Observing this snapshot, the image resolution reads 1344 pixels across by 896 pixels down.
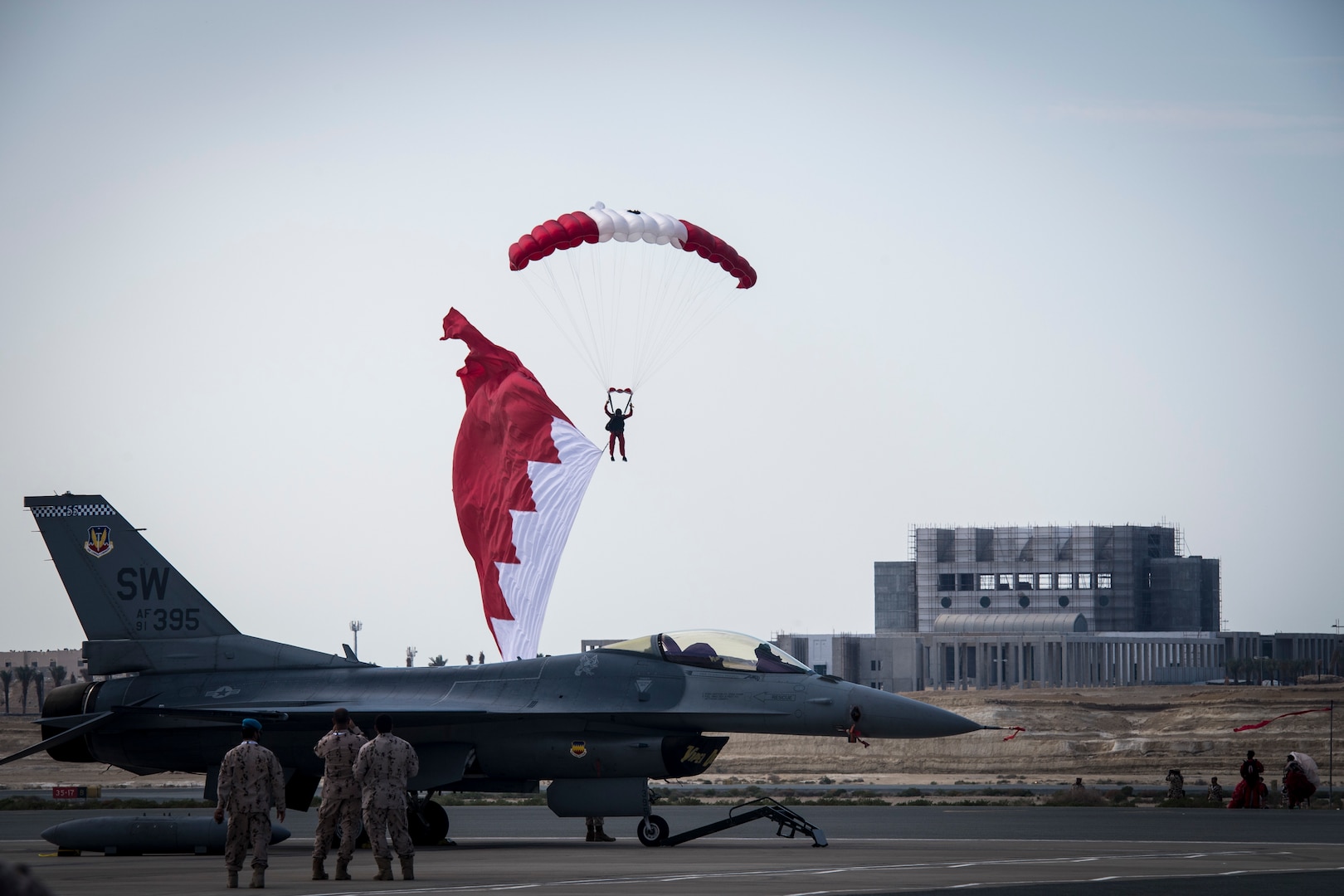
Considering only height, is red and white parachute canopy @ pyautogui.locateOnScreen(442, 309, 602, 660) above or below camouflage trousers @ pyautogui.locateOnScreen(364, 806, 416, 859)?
above

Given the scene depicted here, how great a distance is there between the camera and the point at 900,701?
1994 cm

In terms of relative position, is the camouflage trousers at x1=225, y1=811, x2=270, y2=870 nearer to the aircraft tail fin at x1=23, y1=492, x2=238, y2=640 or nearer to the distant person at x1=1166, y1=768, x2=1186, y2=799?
the aircraft tail fin at x1=23, y1=492, x2=238, y2=640

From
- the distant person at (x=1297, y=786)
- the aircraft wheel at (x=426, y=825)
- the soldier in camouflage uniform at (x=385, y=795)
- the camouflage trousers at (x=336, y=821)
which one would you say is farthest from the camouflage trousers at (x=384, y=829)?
the distant person at (x=1297, y=786)

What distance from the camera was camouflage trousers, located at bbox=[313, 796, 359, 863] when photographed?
51.4 ft

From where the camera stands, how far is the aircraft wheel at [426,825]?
20812mm

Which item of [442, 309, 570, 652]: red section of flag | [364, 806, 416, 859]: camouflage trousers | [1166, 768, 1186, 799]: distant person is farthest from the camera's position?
[442, 309, 570, 652]: red section of flag

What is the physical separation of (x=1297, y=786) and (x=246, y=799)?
20.0m

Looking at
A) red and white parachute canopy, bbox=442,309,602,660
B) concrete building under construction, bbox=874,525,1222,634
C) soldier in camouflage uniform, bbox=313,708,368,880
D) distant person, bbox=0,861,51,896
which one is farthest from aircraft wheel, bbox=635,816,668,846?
concrete building under construction, bbox=874,525,1222,634

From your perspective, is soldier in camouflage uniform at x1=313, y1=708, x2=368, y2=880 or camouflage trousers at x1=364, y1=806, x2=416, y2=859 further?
soldier in camouflage uniform at x1=313, y1=708, x2=368, y2=880

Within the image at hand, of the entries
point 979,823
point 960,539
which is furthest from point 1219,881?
point 960,539

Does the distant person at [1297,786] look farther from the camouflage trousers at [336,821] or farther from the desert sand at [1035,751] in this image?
the camouflage trousers at [336,821]

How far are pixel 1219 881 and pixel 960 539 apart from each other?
11851 cm

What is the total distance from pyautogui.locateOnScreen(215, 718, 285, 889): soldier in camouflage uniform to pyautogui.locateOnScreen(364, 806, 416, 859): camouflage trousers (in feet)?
3.24

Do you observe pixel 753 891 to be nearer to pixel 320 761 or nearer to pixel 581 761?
pixel 581 761
